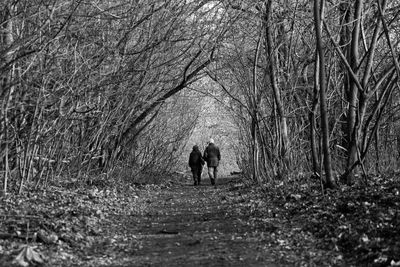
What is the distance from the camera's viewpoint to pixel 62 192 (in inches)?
428

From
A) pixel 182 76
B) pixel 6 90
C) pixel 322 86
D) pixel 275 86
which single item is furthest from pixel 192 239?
pixel 182 76

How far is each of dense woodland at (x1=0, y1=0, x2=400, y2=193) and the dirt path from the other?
2242 millimetres

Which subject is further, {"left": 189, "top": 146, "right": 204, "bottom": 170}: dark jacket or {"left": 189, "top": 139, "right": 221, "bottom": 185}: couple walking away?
{"left": 189, "top": 146, "right": 204, "bottom": 170}: dark jacket

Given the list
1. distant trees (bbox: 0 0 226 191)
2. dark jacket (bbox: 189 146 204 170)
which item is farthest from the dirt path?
dark jacket (bbox: 189 146 204 170)

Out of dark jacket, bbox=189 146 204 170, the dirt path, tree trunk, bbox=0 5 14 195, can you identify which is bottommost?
A: the dirt path

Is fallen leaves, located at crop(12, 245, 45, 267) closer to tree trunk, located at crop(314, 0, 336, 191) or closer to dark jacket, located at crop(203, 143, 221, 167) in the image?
tree trunk, located at crop(314, 0, 336, 191)

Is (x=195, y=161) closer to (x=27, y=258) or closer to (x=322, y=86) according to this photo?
(x=322, y=86)

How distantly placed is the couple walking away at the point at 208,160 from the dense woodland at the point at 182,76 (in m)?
2.75

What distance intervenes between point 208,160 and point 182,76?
5.21 meters

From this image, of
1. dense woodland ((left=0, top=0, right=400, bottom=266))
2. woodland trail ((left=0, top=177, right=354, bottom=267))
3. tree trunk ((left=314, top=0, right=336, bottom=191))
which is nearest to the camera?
woodland trail ((left=0, top=177, right=354, bottom=267))

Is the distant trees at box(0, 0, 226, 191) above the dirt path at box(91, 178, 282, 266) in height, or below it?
above

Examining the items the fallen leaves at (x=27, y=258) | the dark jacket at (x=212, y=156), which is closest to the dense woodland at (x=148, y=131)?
the fallen leaves at (x=27, y=258)

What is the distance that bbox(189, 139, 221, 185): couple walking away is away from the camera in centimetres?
2166

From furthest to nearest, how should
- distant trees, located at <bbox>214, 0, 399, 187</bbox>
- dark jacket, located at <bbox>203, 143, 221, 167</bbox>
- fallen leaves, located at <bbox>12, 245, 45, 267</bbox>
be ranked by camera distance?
dark jacket, located at <bbox>203, 143, 221, 167</bbox> < distant trees, located at <bbox>214, 0, 399, 187</bbox> < fallen leaves, located at <bbox>12, 245, 45, 267</bbox>
